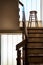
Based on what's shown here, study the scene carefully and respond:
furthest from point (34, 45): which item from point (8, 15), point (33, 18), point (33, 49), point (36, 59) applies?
point (33, 18)

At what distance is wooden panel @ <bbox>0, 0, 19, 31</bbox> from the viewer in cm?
518

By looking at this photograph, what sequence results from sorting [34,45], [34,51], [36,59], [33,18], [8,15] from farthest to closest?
[33,18] < [8,15] < [34,45] < [34,51] < [36,59]

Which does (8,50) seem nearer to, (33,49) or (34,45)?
(34,45)

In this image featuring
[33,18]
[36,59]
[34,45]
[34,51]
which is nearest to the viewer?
[36,59]

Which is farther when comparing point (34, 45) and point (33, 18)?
point (33, 18)

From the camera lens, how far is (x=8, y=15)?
521 cm

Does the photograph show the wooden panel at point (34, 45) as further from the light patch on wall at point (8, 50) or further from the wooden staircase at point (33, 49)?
the light patch on wall at point (8, 50)

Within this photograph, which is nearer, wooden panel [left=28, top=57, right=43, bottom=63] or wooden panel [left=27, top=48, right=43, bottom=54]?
wooden panel [left=28, top=57, right=43, bottom=63]

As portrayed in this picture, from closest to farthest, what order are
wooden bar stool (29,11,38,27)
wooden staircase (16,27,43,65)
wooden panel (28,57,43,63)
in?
wooden staircase (16,27,43,65), wooden panel (28,57,43,63), wooden bar stool (29,11,38,27)

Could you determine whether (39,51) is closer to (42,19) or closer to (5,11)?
(5,11)

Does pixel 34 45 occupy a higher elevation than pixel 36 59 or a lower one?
higher

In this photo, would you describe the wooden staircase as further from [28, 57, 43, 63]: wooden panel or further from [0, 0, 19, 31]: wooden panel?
[0, 0, 19, 31]: wooden panel

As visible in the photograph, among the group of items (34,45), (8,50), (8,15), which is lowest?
(8,50)

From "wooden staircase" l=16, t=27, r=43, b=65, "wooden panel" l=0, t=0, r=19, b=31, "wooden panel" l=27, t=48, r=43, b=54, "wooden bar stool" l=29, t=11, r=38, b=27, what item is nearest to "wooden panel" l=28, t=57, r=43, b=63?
"wooden staircase" l=16, t=27, r=43, b=65
